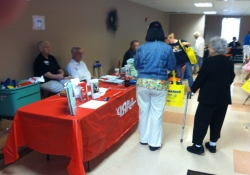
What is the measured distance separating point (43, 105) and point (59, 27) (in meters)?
1.95

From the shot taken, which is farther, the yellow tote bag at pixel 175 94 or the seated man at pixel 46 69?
the yellow tote bag at pixel 175 94

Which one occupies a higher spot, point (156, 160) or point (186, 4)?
point (186, 4)

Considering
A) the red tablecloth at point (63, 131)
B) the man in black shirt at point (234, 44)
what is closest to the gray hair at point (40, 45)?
the red tablecloth at point (63, 131)

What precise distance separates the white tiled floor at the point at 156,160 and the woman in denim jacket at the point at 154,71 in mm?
321

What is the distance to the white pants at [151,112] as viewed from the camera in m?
2.58

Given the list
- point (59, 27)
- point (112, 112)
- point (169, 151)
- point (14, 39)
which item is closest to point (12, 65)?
point (14, 39)

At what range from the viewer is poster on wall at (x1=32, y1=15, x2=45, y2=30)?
3361 mm

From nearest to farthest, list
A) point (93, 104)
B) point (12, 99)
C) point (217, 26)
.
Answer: point (93, 104), point (12, 99), point (217, 26)

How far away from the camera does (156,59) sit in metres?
2.47

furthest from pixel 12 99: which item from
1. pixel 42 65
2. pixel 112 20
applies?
pixel 112 20

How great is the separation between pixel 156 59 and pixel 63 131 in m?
1.19

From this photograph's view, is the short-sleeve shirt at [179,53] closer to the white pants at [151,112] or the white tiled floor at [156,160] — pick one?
the white tiled floor at [156,160]

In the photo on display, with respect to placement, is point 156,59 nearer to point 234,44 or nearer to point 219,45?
point 219,45

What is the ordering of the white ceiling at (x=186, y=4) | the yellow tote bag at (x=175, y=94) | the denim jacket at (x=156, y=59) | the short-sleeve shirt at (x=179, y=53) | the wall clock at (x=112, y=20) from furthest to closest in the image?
the white ceiling at (x=186, y=4), the wall clock at (x=112, y=20), the short-sleeve shirt at (x=179, y=53), the yellow tote bag at (x=175, y=94), the denim jacket at (x=156, y=59)
